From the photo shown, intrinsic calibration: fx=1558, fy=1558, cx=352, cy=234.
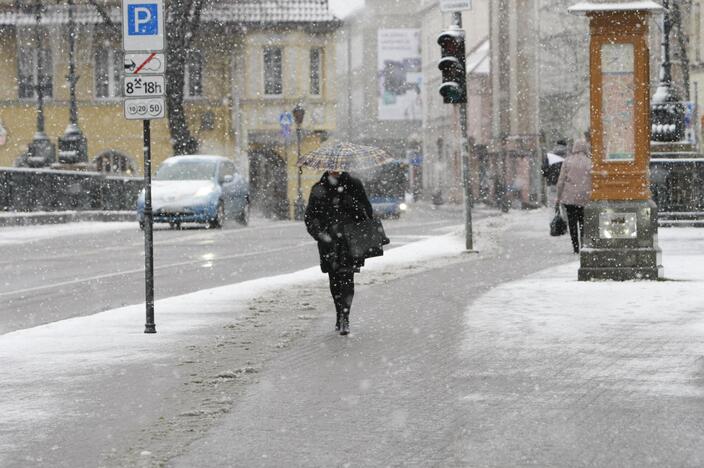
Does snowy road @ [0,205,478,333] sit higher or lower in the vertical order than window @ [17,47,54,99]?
lower

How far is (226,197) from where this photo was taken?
117 ft

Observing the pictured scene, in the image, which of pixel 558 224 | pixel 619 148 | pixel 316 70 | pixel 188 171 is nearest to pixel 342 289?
pixel 619 148

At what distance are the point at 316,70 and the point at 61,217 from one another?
81.2 ft

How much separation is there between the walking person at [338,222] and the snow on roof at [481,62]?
67.2 meters

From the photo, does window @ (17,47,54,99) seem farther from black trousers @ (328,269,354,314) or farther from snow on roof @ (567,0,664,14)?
black trousers @ (328,269,354,314)

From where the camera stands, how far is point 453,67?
22453mm

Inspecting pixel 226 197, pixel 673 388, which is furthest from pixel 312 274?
pixel 226 197

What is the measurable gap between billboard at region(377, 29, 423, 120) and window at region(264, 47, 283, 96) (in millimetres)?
49900

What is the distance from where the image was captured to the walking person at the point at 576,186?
72.6 ft

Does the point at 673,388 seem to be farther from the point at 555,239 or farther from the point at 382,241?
the point at 555,239

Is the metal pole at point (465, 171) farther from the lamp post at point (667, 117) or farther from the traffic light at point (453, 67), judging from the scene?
the lamp post at point (667, 117)

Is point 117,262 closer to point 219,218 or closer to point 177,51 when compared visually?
point 219,218

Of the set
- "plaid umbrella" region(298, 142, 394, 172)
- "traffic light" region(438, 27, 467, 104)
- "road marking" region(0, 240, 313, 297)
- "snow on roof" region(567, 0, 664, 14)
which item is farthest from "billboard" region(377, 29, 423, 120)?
"plaid umbrella" region(298, 142, 394, 172)

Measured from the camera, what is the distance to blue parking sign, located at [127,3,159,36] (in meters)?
12.6
